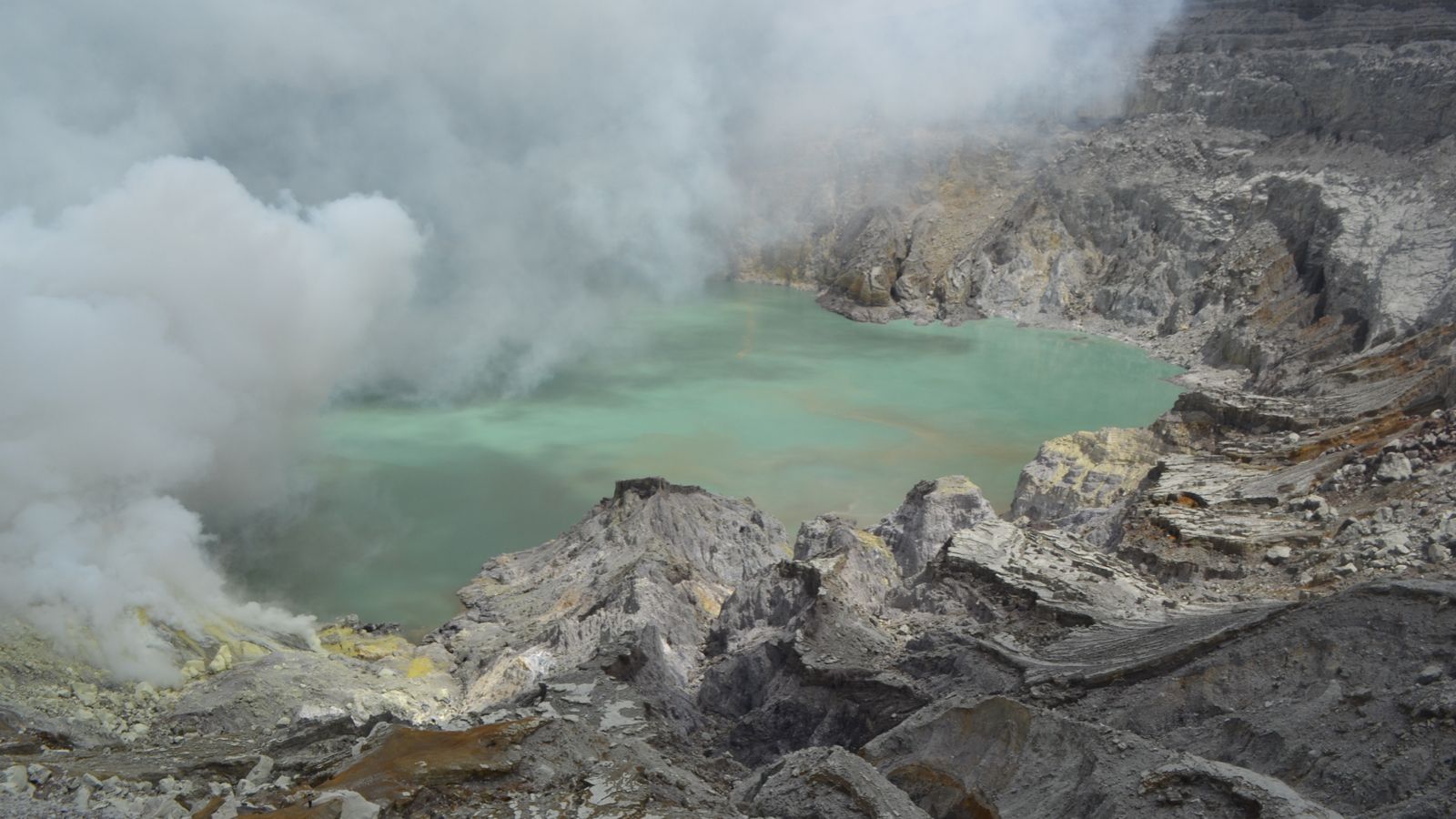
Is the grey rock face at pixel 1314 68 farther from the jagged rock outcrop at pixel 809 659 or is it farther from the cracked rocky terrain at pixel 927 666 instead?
the jagged rock outcrop at pixel 809 659

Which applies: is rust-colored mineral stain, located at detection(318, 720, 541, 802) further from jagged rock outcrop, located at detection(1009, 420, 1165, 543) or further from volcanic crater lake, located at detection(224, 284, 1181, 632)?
jagged rock outcrop, located at detection(1009, 420, 1165, 543)

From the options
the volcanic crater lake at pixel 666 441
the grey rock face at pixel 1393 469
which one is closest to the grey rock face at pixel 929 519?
the volcanic crater lake at pixel 666 441

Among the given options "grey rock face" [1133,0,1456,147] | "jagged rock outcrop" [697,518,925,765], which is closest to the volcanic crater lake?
"jagged rock outcrop" [697,518,925,765]

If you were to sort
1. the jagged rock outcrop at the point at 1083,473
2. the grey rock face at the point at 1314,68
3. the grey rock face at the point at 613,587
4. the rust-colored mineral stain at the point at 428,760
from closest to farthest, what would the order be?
the rust-colored mineral stain at the point at 428,760 < the grey rock face at the point at 613,587 < the jagged rock outcrop at the point at 1083,473 < the grey rock face at the point at 1314,68

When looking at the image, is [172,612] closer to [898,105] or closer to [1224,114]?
[1224,114]

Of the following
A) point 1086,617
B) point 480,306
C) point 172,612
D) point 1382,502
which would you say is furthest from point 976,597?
point 480,306

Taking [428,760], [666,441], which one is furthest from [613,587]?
[666,441]

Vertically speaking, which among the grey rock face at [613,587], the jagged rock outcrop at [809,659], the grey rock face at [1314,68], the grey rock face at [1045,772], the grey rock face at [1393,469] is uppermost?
the grey rock face at [1314,68]
